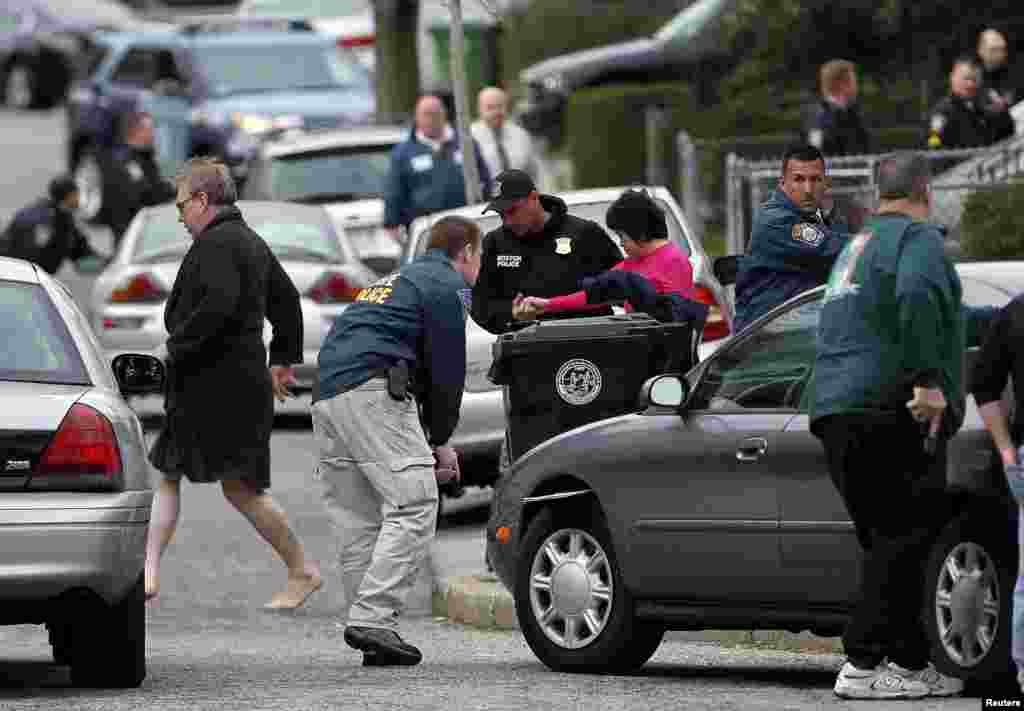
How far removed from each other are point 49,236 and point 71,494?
10845 mm

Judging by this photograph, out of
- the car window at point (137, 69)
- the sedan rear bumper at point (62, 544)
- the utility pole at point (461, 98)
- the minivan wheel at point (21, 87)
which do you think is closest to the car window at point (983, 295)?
the sedan rear bumper at point (62, 544)

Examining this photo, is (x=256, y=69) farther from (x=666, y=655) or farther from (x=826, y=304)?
(x=826, y=304)

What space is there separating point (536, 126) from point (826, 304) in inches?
698

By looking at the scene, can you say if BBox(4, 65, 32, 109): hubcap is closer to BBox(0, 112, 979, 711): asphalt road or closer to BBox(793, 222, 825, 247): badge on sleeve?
BBox(0, 112, 979, 711): asphalt road

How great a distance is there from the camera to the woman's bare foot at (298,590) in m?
12.5

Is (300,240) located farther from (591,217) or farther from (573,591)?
(573,591)

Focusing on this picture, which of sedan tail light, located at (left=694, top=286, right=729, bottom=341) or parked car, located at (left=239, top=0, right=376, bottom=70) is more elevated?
parked car, located at (left=239, top=0, right=376, bottom=70)

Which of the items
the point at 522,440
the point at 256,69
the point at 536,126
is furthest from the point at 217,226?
the point at 256,69

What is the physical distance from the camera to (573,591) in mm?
10039

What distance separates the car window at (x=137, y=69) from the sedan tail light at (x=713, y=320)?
1612cm

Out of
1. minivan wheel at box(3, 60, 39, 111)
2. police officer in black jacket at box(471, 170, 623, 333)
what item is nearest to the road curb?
police officer in black jacket at box(471, 170, 623, 333)

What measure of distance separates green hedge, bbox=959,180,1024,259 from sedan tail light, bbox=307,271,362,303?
4193mm

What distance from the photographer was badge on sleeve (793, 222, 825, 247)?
11.2 meters

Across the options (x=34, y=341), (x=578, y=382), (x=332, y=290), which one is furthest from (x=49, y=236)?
(x=34, y=341)
